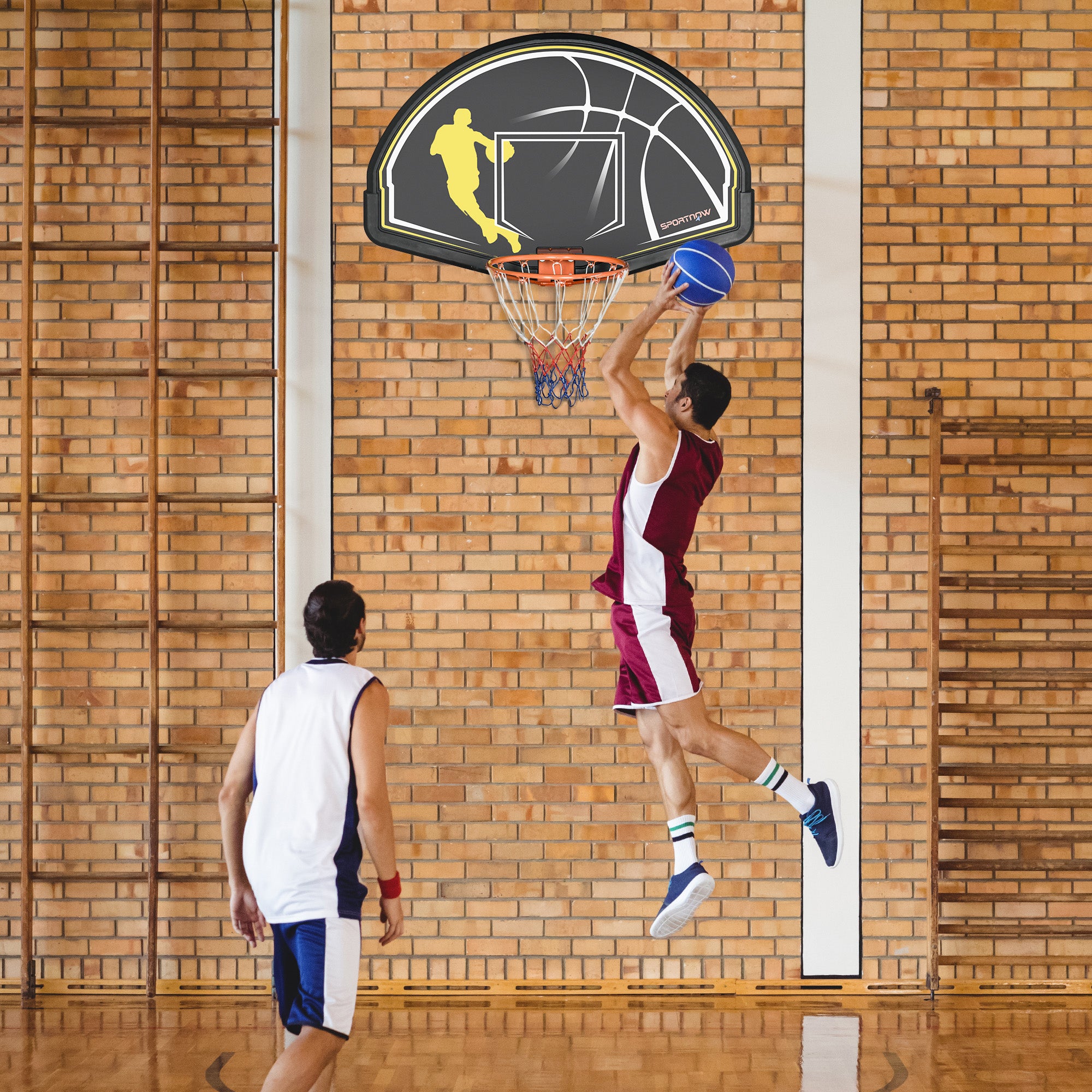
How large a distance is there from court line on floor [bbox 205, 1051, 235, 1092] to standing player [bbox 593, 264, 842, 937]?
150 centimetres

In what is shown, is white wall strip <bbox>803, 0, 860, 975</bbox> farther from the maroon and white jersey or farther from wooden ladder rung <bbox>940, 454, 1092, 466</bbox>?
the maroon and white jersey

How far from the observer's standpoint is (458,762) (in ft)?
13.4

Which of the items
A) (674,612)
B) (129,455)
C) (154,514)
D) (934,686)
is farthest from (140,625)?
(934,686)

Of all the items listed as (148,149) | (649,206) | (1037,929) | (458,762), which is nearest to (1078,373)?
(649,206)

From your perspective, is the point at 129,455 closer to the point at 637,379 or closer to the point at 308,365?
the point at 308,365

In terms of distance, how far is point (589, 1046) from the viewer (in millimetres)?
3572

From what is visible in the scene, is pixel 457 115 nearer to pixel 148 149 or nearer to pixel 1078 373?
pixel 148 149

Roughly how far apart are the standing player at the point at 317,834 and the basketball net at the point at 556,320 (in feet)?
6.33

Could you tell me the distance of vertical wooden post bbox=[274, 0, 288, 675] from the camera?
158 inches

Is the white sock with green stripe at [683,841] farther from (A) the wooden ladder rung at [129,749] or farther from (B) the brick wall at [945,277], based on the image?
(A) the wooden ladder rung at [129,749]

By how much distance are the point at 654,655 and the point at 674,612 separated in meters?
0.16

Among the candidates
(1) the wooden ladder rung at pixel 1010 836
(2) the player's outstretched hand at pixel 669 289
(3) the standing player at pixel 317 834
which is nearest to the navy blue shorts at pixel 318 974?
(3) the standing player at pixel 317 834

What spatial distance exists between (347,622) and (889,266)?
115 inches

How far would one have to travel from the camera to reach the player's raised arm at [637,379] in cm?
297
